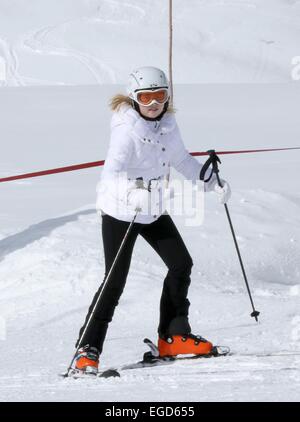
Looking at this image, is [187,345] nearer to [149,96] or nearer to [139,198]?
[139,198]

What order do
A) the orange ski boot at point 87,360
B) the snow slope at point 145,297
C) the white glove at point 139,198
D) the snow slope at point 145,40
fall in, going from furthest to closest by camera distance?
the snow slope at point 145,40
the orange ski boot at point 87,360
the white glove at point 139,198
the snow slope at point 145,297

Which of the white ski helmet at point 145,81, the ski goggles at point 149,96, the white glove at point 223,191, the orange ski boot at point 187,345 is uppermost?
the white ski helmet at point 145,81

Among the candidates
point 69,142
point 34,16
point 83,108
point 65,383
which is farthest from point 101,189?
point 34,16

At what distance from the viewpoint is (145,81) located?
16.7 feet

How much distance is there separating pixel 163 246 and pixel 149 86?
91 cm

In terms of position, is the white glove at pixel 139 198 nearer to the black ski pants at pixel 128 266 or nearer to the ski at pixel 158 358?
the black ski pants at pixel 128 266

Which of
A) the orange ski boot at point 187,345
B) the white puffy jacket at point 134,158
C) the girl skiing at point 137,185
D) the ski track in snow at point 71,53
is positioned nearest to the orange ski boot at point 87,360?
the girl skiing at point 137,185

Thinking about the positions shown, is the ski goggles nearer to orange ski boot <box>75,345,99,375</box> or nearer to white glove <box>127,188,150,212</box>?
white glove <box>127,188,150,212</box>

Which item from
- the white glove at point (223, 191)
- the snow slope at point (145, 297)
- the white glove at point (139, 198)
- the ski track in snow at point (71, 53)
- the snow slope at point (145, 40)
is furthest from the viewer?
the snow slope at point (145, 40)

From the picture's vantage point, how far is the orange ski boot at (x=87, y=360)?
16.8ft

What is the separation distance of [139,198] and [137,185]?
2.9 inches

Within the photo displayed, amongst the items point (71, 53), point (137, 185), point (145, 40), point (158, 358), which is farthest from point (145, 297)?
point (145, 40)

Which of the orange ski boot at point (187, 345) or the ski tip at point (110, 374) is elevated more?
the orange ski boot at point (187, 345)

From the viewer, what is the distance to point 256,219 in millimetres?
10430
